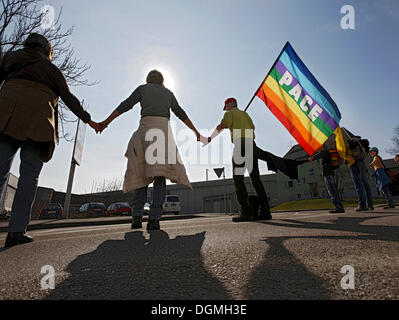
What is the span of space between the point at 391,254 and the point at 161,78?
316 centimetres

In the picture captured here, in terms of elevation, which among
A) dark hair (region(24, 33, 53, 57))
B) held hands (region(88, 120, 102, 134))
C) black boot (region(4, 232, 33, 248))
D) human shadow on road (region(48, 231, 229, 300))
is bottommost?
black boot (region(4, 232, 33, 248))

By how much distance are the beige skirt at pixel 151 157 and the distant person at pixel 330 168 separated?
3.52m

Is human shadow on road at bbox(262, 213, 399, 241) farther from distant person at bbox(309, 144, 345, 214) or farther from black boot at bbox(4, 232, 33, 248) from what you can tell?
distant person at bbox(309, 144, 345, 214)

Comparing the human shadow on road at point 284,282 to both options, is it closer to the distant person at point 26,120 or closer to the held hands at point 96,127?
the distant person at point 26,120

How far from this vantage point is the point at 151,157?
3041 mm

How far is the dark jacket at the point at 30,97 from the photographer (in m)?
2.05

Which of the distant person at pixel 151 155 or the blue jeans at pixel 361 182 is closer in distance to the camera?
the distant person at pixel 151 155

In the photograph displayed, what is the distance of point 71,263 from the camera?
124 cm

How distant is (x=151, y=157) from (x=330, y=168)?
4303 mm

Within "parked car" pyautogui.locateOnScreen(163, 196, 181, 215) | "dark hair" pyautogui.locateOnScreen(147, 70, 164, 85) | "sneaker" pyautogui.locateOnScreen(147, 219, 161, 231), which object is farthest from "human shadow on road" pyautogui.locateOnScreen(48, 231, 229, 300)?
"parked car" pyautogui.locateOnScreen(163, 196, 181, 215)

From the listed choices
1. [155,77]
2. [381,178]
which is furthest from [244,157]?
[381,178]

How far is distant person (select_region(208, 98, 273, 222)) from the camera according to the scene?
4059 mm

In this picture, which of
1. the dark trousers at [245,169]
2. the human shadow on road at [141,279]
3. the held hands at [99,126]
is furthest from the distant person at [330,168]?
the human shadow on road at [141,279]
